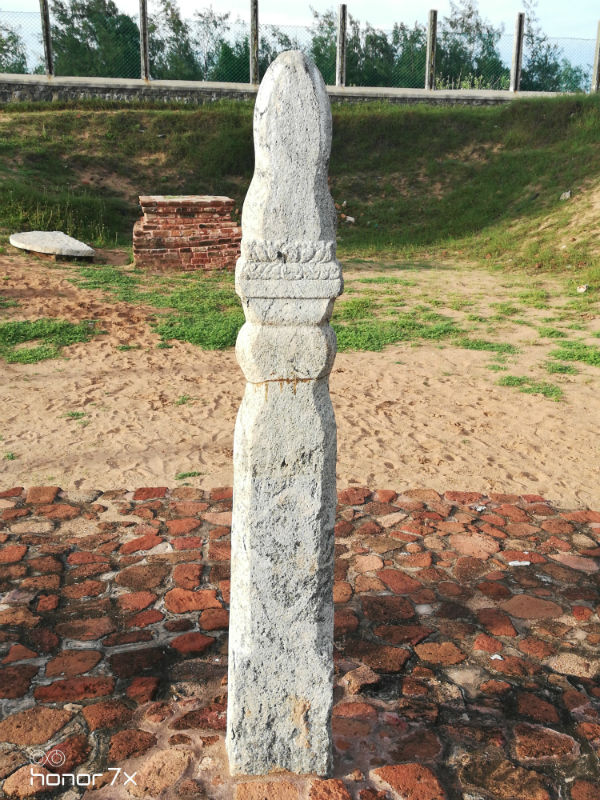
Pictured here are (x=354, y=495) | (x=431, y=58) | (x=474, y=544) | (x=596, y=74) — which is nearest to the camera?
(x=474, y=544)

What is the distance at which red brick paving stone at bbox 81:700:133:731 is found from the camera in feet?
8.22

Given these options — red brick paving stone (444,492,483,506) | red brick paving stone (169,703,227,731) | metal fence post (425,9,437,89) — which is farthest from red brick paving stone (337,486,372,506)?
metal fence post (425,9,437,89)

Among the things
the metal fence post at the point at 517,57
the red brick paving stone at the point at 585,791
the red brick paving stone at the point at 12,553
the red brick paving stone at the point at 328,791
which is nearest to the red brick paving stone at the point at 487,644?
the red brick paving stone at the point at 585,791

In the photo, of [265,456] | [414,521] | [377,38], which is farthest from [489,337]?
[377,38]

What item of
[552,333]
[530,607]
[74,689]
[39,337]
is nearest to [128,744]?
[74,689]

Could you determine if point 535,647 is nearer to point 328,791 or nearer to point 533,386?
point 328,791

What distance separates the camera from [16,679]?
2734mm

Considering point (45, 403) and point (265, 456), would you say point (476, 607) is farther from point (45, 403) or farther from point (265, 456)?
point (45, 403)

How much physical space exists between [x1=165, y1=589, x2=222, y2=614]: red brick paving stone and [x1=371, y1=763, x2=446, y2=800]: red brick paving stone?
1.18 metres

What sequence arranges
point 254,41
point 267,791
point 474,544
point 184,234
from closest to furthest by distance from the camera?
point 267,791 → point 474,544 → point 184,234 → point 254,41

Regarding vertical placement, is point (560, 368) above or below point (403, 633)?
above

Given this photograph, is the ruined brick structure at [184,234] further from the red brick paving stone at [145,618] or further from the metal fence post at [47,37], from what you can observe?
the metal fence post at [47,37]

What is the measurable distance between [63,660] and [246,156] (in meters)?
14.4

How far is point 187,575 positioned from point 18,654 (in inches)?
34.3
